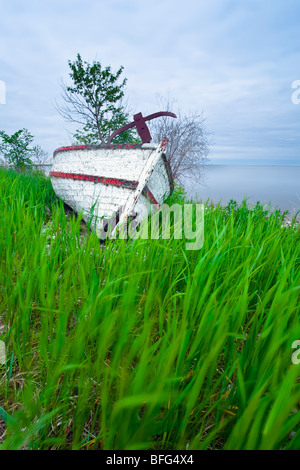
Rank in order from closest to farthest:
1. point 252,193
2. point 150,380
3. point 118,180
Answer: point 150,380
point 118,180
point 252,193

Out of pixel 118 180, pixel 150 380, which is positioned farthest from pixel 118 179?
pixel 150 380

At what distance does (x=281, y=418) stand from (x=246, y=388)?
10.6 inches

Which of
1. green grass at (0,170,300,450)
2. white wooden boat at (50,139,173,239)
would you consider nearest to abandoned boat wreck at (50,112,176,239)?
white wooden boat at (50,139,173,239)

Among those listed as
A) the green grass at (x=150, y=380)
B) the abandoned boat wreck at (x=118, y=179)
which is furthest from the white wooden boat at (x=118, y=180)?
the green grass at (x=150, y=380)

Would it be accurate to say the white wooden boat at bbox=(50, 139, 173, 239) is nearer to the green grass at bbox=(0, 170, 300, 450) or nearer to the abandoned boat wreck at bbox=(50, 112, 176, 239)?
the abandoned boat wreck at bbox=(50, 112, 176, 239)

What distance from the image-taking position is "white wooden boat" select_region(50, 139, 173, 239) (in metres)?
3.00

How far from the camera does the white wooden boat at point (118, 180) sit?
300 cm

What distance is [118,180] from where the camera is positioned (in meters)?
3.11

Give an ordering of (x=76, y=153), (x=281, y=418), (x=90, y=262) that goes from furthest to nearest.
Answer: (x=76, y=153) → (x=90, y=262) → (x=281, y=418)

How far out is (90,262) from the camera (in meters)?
1.62

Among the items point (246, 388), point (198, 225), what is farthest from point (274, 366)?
point (198, 225)

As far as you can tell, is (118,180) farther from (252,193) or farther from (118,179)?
(252,193)

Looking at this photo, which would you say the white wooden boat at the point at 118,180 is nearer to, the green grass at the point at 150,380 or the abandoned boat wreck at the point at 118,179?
the abandoned boat wreck at the point at 118,179
